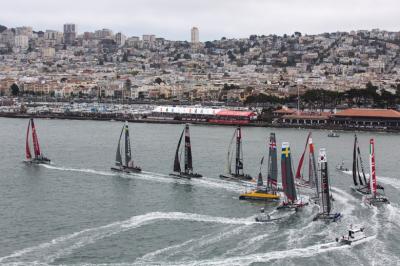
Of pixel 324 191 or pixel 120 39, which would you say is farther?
pixel 120 39

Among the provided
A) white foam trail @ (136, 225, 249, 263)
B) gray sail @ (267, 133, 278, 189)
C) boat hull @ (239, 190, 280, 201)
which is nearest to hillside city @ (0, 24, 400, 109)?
gray sail @ (267, 133, 278, 189)

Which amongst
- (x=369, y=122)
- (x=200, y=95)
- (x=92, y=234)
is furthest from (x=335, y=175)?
(x=200, y=95)

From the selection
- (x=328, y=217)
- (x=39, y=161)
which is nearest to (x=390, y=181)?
(x=328, y=217)

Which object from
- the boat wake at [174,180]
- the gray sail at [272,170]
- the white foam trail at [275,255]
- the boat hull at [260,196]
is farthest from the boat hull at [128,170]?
the white foam trail at [275,255]

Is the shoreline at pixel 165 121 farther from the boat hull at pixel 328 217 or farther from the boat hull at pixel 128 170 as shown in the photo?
the boat hull at pixel 328 217

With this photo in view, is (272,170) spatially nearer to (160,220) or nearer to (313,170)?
(313,170)
